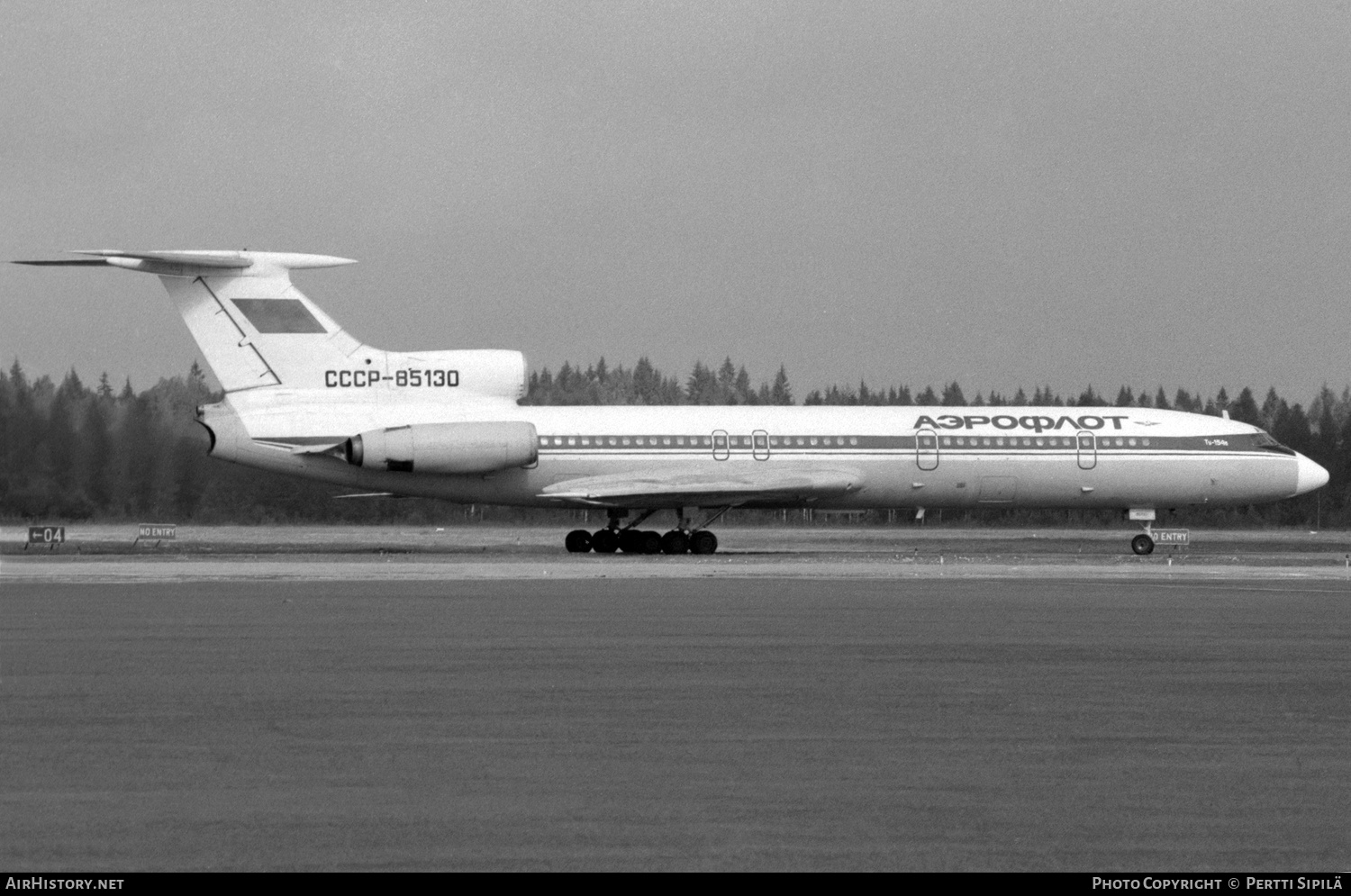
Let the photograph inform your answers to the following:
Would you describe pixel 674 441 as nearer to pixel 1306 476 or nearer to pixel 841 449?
pixel 841 449

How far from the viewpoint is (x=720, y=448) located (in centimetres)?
4359

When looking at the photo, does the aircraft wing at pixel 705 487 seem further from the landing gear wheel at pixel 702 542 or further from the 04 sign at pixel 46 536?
the 04 sign at pixel 46 536

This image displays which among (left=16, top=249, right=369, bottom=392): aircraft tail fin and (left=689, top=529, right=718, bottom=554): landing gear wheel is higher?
A: (left=16, top=249, right=369, bottom=392): aircraft tail fin

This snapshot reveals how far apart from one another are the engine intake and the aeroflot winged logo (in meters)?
10.7

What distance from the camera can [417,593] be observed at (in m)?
26.5

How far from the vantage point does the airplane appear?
41.7 m

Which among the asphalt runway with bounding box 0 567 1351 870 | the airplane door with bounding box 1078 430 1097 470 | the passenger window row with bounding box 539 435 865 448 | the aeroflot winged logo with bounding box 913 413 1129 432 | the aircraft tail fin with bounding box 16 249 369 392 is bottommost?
the asphalt runway with bounding box 0 567 1351 870

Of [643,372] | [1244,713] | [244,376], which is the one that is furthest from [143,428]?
[643,372]

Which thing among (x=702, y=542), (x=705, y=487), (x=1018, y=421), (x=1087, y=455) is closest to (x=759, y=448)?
(x=705, y=487)

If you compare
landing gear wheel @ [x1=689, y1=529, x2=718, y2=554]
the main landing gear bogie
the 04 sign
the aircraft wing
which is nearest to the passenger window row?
the aircraft wing

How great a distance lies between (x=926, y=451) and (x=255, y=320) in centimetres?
1727

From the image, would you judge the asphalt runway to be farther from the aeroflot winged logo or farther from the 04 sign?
the aeroflot winged logo

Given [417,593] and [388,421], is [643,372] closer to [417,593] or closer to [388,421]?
[388,421]

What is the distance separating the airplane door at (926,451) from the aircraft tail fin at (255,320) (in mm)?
14863
